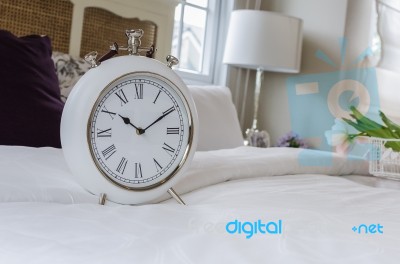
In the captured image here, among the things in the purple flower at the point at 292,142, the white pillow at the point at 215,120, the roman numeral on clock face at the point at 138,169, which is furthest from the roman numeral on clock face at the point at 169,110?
the purple flower at the point at 292,142

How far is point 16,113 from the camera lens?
1380mm

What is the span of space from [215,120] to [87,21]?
0.67 m

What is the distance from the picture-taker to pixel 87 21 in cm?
233

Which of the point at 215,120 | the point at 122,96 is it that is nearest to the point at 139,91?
the point at 122,96

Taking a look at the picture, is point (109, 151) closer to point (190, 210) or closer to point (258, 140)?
point (190, 210)

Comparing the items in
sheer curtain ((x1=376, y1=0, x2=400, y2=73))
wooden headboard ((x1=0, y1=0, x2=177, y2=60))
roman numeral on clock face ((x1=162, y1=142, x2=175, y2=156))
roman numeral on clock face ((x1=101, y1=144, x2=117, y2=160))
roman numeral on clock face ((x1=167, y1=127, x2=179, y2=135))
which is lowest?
roman numeral on clock face ((x1=101, y1=144, x2=117, y2=160))

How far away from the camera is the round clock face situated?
102 centimetres

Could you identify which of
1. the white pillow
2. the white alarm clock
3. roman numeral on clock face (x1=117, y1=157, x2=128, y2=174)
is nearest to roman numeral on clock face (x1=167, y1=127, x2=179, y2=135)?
the white alarm clock

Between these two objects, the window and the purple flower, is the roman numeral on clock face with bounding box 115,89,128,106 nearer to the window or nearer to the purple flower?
the purple flower

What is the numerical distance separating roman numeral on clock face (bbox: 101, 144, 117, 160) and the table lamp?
6.39 feet

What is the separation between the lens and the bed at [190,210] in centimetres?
69

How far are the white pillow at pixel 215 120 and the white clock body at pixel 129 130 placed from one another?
3.38ft

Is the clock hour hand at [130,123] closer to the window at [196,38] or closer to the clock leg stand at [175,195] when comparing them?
the clock leg stand at [175,195]

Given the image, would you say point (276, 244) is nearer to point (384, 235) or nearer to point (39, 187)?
point (384, 235)
